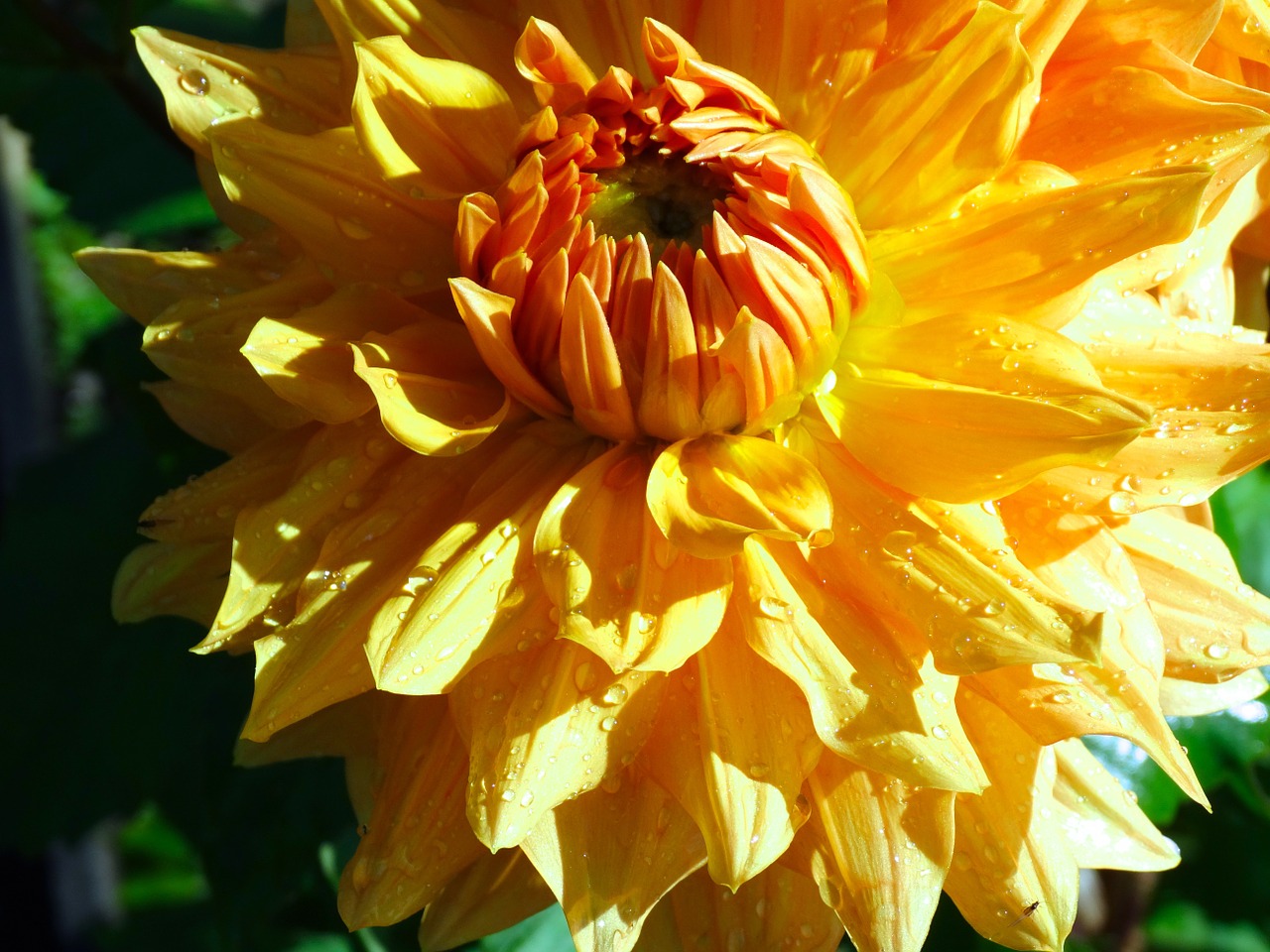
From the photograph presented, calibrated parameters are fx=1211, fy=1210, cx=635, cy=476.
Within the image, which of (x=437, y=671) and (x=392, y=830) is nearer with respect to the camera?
(x=437, y=671)

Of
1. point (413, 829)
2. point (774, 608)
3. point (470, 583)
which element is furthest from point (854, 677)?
point (413, 829)

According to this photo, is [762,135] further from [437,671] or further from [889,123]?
[437,671]

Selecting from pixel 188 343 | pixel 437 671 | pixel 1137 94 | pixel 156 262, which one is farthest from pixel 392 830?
pixel 1137 94

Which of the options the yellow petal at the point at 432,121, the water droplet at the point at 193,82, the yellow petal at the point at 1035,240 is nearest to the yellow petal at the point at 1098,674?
the yellow petal at the point at 1035,240

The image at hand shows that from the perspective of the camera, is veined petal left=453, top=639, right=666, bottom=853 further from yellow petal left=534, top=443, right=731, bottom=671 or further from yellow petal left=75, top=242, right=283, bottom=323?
yellow petal left=75, top=242, right=283, bottom=323

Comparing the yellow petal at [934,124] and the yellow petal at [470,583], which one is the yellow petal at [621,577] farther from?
the yellow petal at [934,124]

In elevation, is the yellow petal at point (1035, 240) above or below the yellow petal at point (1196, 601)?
above

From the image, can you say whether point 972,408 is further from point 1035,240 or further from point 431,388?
point 431,388
